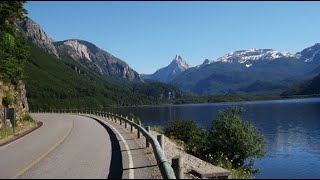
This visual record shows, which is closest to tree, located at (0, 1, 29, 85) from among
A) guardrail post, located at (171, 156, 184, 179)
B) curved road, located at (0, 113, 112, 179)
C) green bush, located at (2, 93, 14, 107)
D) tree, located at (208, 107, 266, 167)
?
green bush, located at (2, 93, 14, 107)

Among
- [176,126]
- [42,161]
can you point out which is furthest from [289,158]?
[42,161]

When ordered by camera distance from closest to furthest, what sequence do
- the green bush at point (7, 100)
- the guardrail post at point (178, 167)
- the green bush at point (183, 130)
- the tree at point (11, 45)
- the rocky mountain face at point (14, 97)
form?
the guardrail post at point (178, 167) < the green bush at point (183, 130) < the rocky mountain face at point (14, 97) < the green bush at point (7, 100) < the tree at point (11, 45)

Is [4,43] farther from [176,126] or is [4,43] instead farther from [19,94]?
[176,126]

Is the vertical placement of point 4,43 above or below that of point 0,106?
above

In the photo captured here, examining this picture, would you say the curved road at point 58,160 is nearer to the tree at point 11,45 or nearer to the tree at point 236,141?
the tree at point 236,141

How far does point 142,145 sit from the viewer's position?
21.9 metres

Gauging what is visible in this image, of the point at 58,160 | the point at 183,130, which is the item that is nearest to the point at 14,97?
the point at 183,130

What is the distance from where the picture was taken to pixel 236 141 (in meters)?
25.1

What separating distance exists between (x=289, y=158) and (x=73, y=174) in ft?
89.2

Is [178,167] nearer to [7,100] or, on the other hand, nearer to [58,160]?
[58,160]

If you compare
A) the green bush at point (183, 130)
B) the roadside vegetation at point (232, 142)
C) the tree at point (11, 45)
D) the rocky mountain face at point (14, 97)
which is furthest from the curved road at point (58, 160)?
the tree at point (11, 45)

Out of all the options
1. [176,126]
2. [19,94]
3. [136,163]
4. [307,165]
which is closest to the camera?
[136,163]

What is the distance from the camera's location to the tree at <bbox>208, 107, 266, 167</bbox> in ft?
82.1

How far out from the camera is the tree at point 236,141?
985 inches
